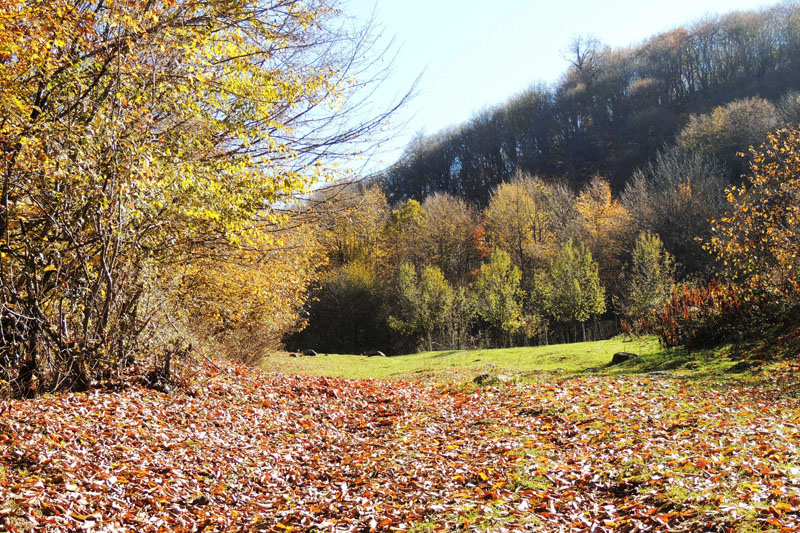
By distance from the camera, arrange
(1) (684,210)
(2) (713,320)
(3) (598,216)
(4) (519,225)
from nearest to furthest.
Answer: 1. (2) (713,320)
2. (1) (684,210)
3. (4) (519,225)
4. (3) (598,216)

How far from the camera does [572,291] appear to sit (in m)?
30.3

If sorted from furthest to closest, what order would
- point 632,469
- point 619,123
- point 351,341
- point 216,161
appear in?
point 619,123
point 351,341
point 216,161
point 632,469

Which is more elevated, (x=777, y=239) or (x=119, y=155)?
(x=119, y=155)

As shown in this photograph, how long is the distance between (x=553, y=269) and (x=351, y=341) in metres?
16.7

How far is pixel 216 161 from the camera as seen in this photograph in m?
6.91

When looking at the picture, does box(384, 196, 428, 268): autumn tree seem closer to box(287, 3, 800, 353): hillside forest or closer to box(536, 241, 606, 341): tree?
box(287, 3, 800, 353): hillside forest

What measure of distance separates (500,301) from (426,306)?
4965 mm

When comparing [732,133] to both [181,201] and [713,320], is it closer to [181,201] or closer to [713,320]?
[713,320]

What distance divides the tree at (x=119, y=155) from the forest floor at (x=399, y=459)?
105cm

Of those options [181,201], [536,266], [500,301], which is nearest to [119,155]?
[181,201]

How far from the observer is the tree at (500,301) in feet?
99.2

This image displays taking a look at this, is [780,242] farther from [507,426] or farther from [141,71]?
[141,71]

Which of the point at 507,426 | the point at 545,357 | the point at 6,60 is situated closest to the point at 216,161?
the point at 6,60

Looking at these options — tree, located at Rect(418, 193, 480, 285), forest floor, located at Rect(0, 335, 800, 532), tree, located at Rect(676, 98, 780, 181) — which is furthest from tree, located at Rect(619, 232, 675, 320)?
tree, located at Rect(676, 98, 780, 181)
